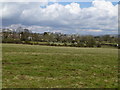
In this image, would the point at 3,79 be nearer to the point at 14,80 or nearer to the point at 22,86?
the point at 14,80

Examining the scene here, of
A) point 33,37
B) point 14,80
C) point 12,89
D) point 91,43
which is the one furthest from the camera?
point 33,37

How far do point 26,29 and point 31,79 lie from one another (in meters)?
119

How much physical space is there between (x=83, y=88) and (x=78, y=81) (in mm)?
1421

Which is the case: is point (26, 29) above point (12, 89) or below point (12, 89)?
A: above

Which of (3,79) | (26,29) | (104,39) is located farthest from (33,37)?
(3,79)

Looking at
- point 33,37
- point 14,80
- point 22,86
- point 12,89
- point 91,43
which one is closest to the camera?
point 12,89

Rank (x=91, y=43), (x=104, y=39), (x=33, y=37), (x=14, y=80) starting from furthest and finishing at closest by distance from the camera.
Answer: (x=104, y=39) < (x=33, y=37) < (x=91, y=43) < (x=14, y=80)

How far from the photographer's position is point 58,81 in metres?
10.3

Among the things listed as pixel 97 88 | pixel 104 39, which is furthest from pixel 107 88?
pixel 104 39

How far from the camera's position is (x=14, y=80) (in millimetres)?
10211

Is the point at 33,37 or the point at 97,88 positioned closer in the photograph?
the point at 97,88

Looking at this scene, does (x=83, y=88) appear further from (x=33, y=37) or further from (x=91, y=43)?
(x=33, y=37)

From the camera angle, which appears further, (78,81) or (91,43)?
(91,43)

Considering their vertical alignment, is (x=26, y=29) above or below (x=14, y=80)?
above
